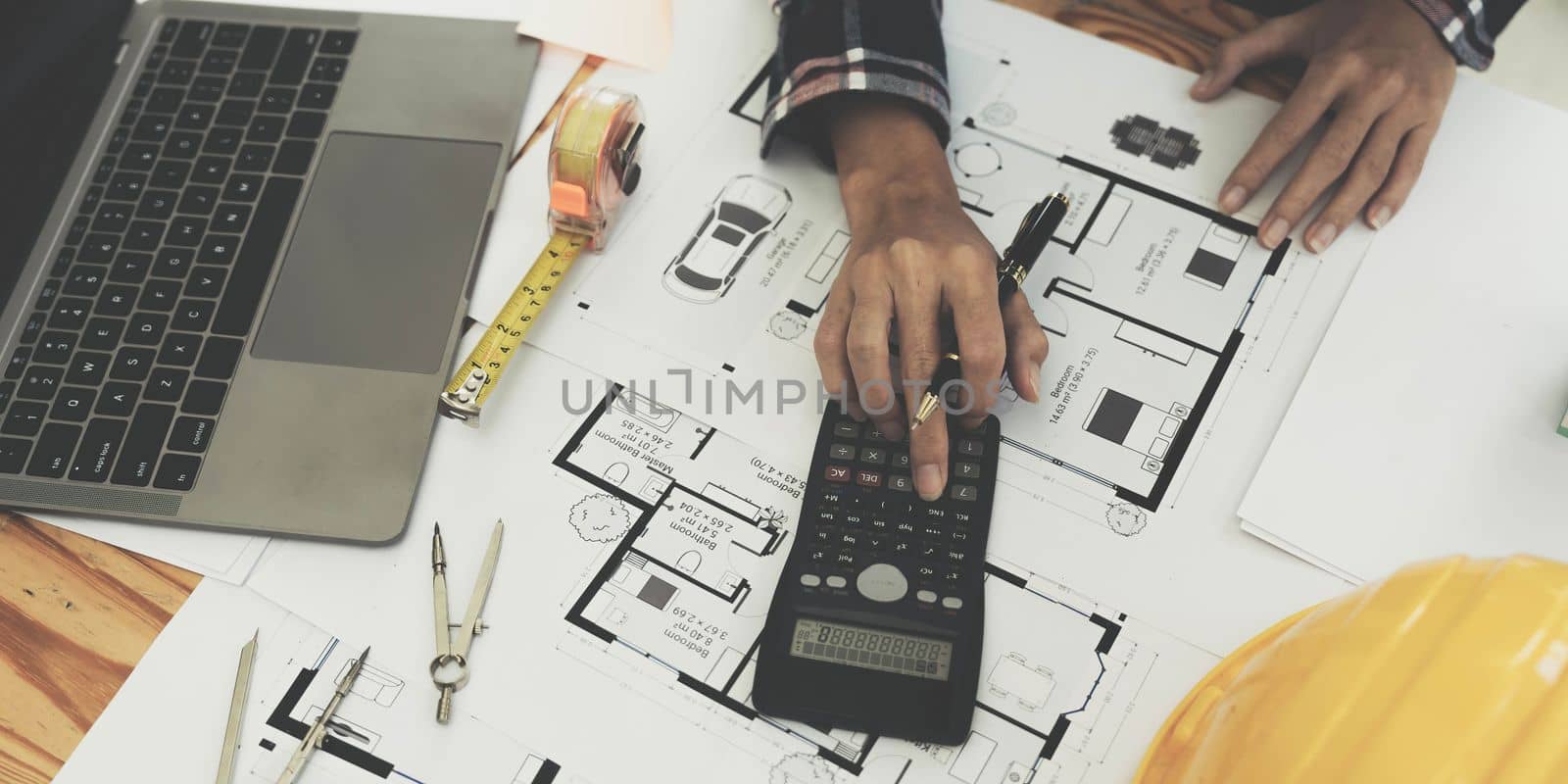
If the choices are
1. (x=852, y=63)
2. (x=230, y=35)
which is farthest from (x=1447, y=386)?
(x=230, y=35)

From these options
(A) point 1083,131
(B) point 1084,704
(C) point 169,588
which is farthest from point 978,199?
(C) point 169,588

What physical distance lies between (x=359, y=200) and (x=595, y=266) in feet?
0.57

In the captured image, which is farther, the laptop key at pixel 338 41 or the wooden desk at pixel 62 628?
the laptop key at pixel 338 41

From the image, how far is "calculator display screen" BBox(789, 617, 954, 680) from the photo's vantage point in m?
0.59

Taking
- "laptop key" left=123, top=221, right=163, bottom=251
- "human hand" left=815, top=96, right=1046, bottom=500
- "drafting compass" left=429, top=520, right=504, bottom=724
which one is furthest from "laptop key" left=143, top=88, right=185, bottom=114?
"human hand" left=815, top=96, right=1046, bottom=500

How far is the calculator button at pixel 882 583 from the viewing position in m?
0.61

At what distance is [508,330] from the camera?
706 mm

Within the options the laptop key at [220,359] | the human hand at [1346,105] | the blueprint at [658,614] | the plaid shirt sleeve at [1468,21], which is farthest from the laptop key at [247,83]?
the plaid shirt sleeve at [1468,21]

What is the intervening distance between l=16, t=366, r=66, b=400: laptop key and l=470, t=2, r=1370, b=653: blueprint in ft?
0.88

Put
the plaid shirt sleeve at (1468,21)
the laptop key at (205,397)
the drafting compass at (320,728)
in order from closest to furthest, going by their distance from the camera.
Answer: the drafting compass at (320,728)
the laptop key at (205,397)
the plaid shirt sleeve at (1468,21)

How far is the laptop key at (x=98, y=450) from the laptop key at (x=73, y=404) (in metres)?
0.01

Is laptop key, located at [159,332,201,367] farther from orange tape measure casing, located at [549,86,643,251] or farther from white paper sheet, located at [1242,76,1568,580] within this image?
white paper sheet, located at [1242,76,1568,580]

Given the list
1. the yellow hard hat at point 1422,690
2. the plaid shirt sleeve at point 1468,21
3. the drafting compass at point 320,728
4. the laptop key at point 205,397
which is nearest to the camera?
the yellow hard hat at point 1422,690

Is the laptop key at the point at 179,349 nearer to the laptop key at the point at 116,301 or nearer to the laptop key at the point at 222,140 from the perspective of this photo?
the laptop key at the point at 116,301
